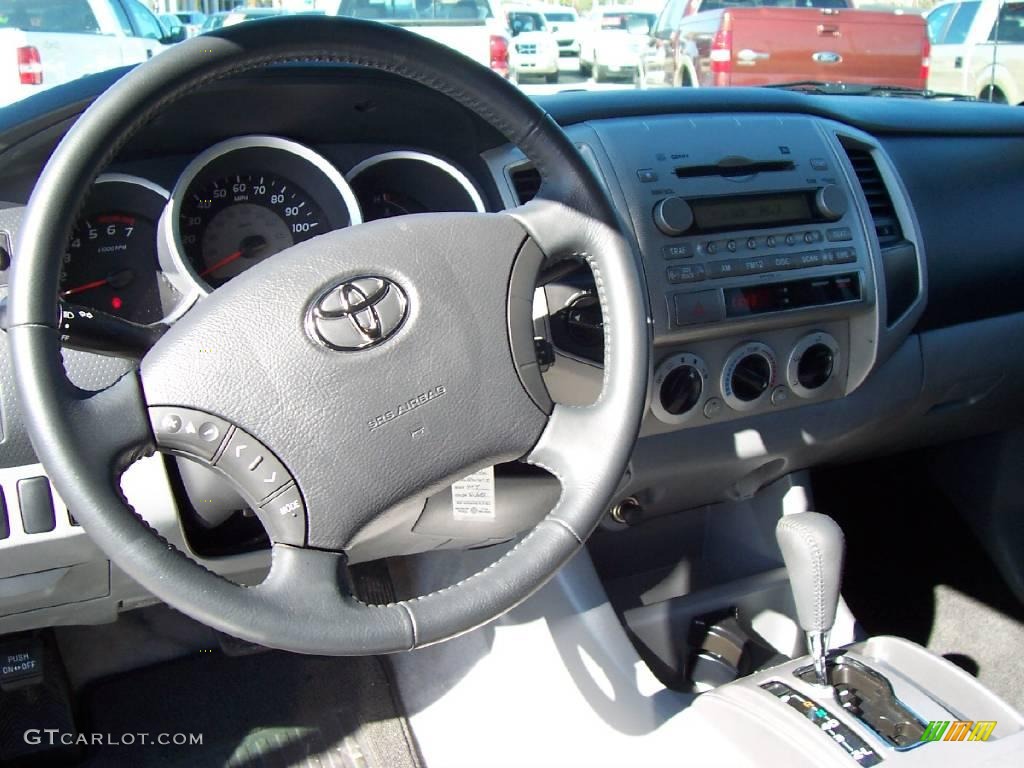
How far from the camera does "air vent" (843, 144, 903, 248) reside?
7.12 ft

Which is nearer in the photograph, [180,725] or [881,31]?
[180,725]

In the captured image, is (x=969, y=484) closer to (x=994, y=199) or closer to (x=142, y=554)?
(x=994, y=199)

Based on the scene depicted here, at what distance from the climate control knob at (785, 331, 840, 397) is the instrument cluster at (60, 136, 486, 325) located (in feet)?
2.74

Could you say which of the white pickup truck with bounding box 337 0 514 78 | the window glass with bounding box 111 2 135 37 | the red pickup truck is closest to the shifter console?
the red pickup truck

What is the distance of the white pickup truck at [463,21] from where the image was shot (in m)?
6.47

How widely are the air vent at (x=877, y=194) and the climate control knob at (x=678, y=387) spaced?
525 millimetres

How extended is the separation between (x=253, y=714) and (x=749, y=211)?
59.7 inches

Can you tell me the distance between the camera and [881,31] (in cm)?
618

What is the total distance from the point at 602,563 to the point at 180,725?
0.99m

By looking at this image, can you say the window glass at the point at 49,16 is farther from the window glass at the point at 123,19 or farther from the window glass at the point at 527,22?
the window glass at the point at 527,22

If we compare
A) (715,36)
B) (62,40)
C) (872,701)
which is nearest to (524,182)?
(872,701)

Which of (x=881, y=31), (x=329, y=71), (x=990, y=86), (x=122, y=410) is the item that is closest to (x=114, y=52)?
(x=881, y=31)

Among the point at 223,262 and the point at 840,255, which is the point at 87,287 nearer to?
the point at 223,262

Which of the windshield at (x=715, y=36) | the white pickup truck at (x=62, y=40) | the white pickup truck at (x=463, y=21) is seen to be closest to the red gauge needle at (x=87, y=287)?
the windshield at (x=715, y=36)
